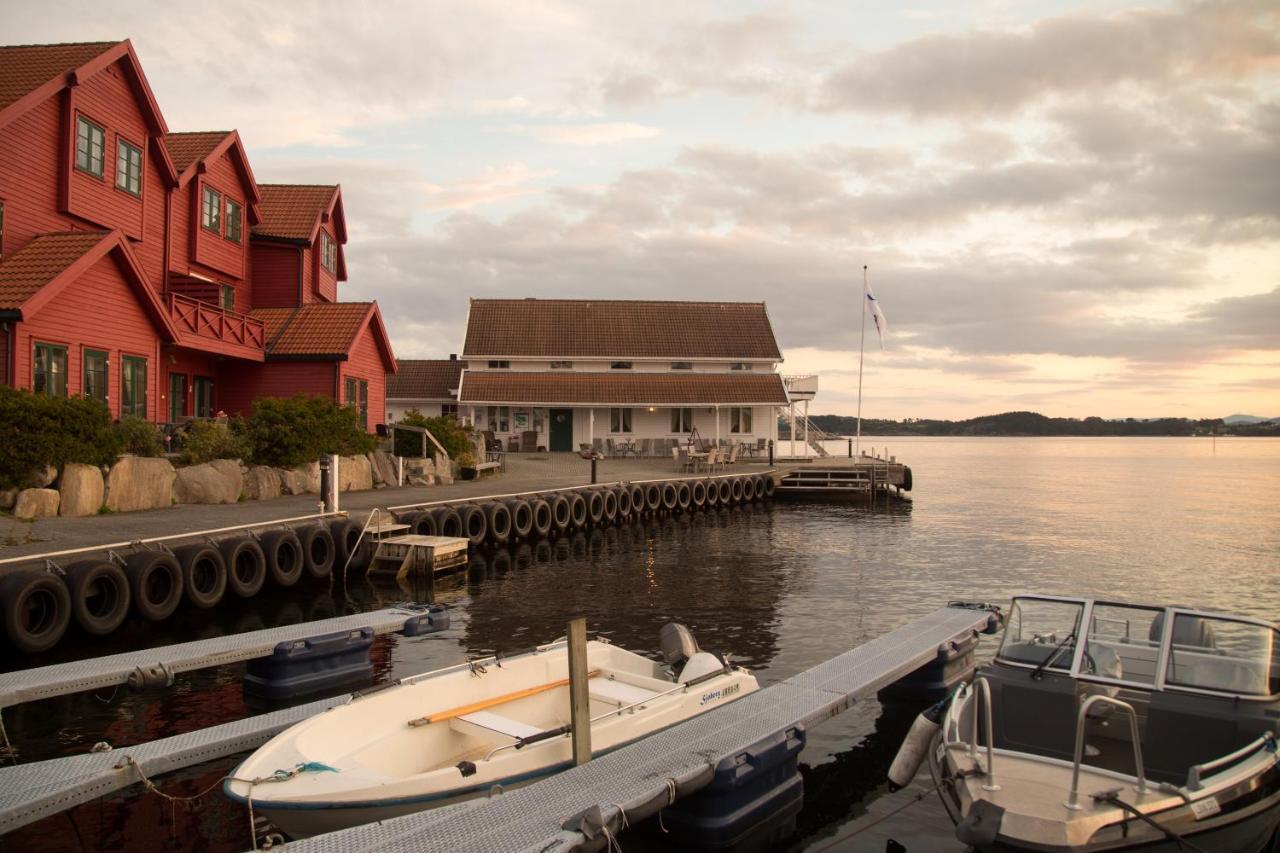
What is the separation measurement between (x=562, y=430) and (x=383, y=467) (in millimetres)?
19052

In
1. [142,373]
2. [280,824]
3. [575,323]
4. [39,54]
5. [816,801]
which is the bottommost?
[816,801]

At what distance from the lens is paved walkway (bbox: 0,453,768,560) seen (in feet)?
51.8

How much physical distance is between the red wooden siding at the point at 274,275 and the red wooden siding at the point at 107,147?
6772 millimetres

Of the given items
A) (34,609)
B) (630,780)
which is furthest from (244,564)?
(630,780)

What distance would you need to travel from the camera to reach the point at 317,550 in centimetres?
1942

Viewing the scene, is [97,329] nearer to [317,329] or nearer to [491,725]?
[317,329]

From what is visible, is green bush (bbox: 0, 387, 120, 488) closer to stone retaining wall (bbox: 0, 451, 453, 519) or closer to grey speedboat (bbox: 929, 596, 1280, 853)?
stone retaining wall (bbox: 0, 451, 453, 519)

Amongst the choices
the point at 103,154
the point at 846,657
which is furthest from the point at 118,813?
the point at 103,154

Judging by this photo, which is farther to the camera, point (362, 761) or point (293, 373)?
point (293, 373)

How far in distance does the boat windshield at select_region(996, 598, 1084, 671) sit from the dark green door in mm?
39962

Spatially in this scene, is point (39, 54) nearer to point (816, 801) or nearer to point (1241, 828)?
point (816, 801)

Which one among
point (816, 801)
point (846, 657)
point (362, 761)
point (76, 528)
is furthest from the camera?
point (76, 528)

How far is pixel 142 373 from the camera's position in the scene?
2494 cm

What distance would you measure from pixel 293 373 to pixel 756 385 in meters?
25.0
